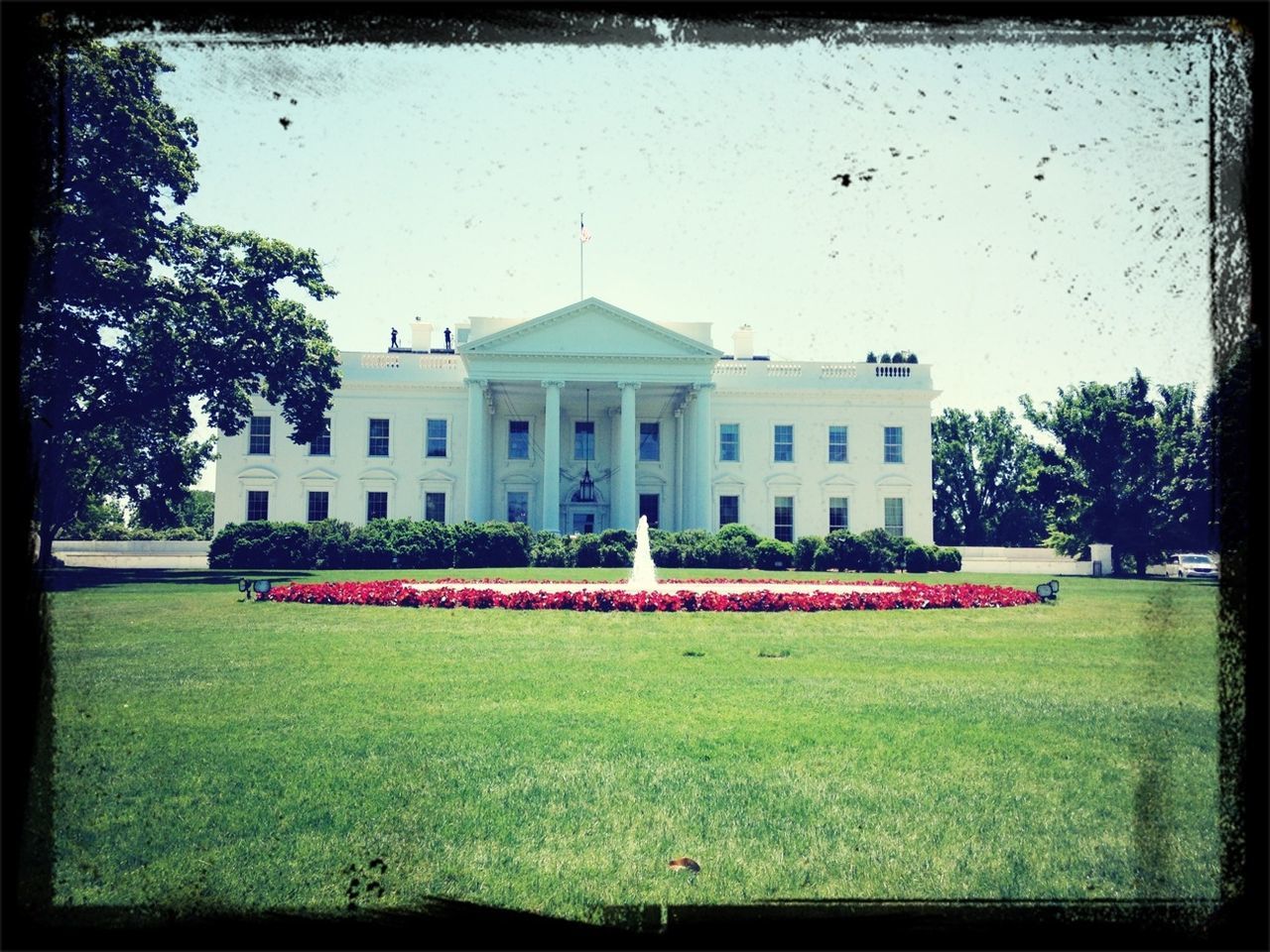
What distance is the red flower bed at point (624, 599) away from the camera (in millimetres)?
13188

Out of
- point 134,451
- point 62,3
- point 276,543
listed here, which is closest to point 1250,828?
point 62,3

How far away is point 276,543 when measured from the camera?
84.3 ft

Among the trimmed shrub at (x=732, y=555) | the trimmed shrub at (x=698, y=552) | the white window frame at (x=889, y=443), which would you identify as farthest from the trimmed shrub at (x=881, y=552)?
the white window frame at (x=889, y=443)

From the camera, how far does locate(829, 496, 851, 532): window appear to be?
127 ft

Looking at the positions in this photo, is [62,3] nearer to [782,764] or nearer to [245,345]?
[782,764]

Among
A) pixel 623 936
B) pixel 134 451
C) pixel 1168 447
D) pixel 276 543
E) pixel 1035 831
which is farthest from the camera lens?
pixel 276 543

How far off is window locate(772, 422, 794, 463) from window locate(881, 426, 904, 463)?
3892 mm

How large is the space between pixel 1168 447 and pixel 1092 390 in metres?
0.84

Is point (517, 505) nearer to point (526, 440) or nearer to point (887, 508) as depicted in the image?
point (526, 440)

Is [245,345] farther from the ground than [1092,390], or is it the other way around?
[245,345]

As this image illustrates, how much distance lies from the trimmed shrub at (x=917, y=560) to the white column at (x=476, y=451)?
598 inches

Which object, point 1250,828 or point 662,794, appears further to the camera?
point 662,794

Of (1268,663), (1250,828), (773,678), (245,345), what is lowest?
(773,678)

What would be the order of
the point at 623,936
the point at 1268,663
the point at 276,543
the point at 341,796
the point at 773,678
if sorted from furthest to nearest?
the point at 276,543
the point at 773,678
the point at 341,796
the point at 1268,663
the point at 623,936
